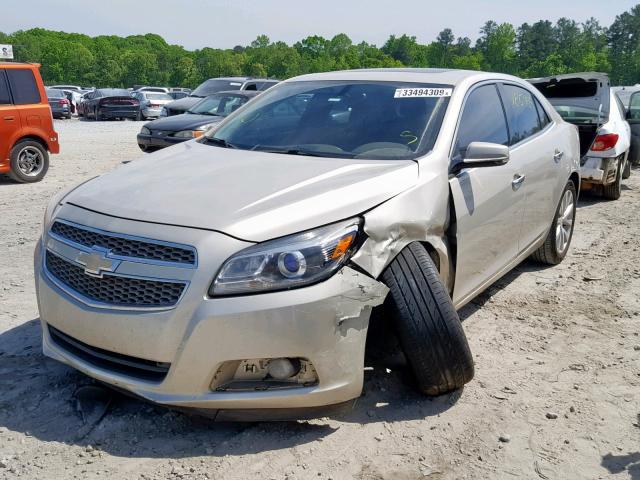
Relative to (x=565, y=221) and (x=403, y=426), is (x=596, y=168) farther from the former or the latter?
(x=403, y=426)

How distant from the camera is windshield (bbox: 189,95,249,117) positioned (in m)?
13.0

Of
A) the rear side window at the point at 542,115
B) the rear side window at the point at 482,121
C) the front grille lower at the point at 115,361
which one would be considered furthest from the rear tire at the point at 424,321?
the rear side window at the point at 542,115

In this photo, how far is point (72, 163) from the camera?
1297 centimetres

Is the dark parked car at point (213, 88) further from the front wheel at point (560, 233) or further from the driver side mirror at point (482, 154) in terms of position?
the driver side mirror at point (482, 154)

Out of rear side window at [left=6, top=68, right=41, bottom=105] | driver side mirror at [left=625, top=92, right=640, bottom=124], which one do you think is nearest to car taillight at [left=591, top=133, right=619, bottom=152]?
driver side mirror at [left=625, top=92, right=640, bottom=124]

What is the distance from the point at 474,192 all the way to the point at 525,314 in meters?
1.35

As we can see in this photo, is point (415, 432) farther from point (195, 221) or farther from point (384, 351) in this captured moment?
point (195, 221)

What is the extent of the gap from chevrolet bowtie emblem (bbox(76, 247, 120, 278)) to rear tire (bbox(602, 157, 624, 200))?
302 inches

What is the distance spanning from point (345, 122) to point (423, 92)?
0.53 meters

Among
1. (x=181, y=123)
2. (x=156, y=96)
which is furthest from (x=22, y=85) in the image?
(x=156, y=96)

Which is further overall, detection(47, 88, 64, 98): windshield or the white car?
detection(47, 88, 64, 98): windshield

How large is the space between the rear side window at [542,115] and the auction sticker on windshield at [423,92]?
1.51m

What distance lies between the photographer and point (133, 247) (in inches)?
109

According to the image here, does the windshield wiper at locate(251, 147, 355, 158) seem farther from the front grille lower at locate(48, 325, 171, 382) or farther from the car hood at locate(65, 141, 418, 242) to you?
the front grille lower at locate(48, 325, 171, 382)
